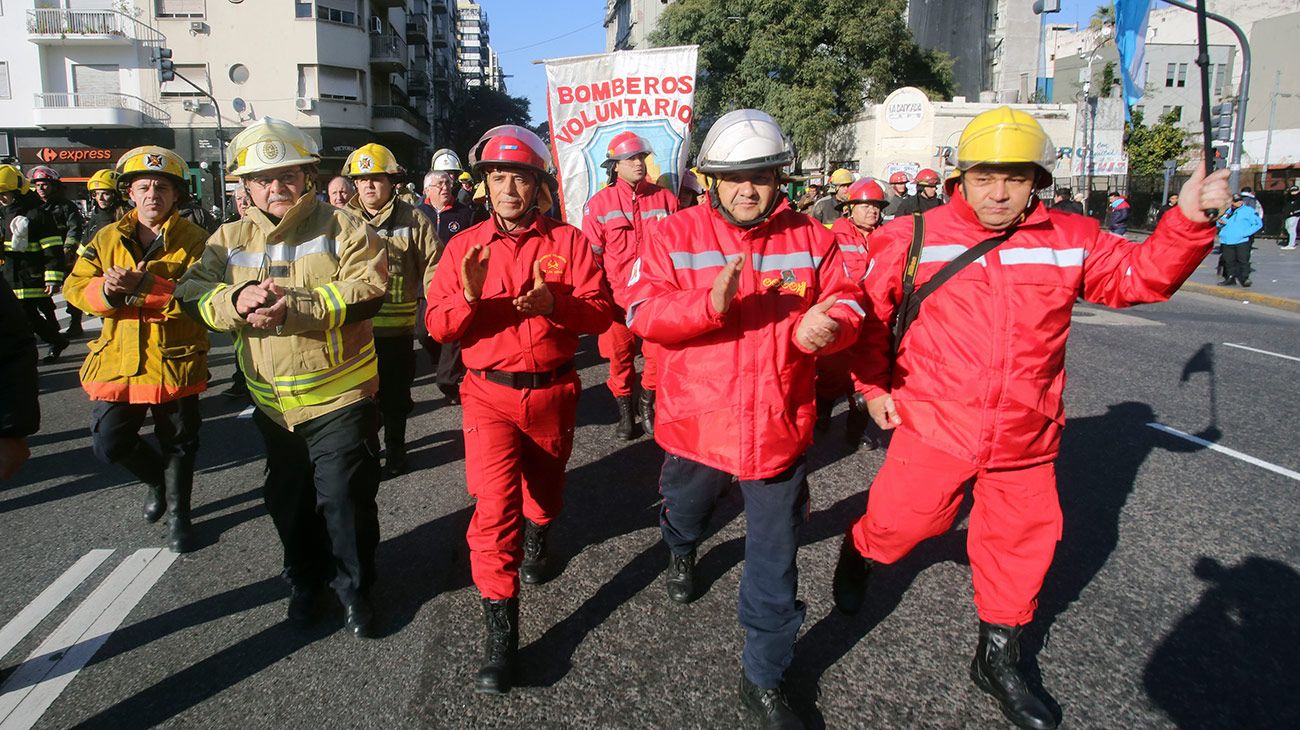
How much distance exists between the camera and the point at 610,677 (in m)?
2.96

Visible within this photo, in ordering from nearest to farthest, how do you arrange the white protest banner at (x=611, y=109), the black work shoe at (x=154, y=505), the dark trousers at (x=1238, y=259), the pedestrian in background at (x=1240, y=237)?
the black work shoe at (x=154, y=505) → the white protest banner at (x=611, y=109) → the pedestrian in background at (x=1240, y=237) → the dark trousers at (x=1238, y=259)

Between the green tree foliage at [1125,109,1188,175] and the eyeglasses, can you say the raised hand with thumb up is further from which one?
the green tree foliage at [1125,109,1188,175]

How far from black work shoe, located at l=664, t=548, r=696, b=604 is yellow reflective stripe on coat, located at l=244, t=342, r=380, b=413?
1528 mm

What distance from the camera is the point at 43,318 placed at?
8766 mm

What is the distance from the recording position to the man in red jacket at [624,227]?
578 cm

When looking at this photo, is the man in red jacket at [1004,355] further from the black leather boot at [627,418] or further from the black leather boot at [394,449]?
the black leather boot at [394,449]

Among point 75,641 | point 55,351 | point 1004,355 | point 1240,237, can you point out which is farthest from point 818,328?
point 1240,237

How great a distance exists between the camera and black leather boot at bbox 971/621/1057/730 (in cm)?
268

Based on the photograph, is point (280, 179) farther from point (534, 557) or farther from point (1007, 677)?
point (1007, 677)

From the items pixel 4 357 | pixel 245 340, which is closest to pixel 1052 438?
pixel 245 340

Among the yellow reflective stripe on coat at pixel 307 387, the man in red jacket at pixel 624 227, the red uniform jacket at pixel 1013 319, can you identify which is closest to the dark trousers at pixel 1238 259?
the man in red jacket at pixel 624 227

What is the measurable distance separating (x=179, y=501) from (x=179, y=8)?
42.1 metres

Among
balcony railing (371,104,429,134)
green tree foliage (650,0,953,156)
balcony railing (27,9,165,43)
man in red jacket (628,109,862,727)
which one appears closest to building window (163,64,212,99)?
balcony railing (27,9,165,43)

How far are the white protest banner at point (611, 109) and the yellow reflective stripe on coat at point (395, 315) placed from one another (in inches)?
114
